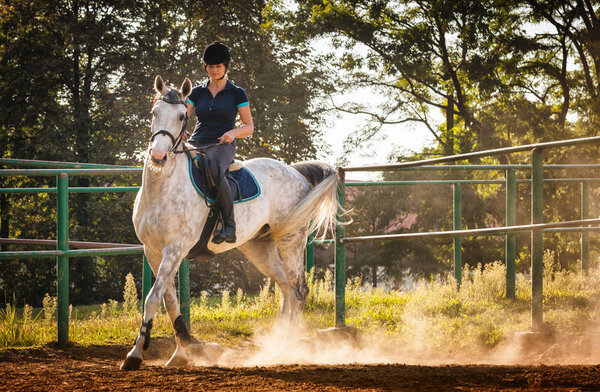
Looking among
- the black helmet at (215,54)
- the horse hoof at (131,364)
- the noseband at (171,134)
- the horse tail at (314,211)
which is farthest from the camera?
the horse tail at (314,211)

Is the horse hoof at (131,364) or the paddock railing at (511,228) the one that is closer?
the horse hoof at (131,364)

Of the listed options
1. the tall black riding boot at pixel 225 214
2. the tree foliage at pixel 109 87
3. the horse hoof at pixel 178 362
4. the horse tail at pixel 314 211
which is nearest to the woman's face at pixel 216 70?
the tall black riding boot at pixel 225 214

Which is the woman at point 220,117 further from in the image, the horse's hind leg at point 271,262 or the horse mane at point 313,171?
the horse mane at point 313,171

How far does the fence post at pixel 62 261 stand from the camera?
6.16 metres

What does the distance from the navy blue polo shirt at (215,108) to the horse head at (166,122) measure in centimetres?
54

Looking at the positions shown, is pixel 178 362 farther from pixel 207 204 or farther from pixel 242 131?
pixel 242 131

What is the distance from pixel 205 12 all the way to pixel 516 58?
31.8 feet

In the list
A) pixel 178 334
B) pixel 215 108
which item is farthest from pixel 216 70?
pixel 178 334

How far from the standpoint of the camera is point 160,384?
3.88 meters

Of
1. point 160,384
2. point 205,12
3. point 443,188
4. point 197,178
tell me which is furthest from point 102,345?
point 205,12

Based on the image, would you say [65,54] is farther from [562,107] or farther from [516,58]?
[562,107]

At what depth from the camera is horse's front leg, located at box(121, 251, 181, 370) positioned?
15.0 feet

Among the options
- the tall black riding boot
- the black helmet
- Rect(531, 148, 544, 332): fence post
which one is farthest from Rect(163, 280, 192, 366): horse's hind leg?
Rect(531, 148, 544, 332): fence post

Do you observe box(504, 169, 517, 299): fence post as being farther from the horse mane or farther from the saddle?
the saddle
